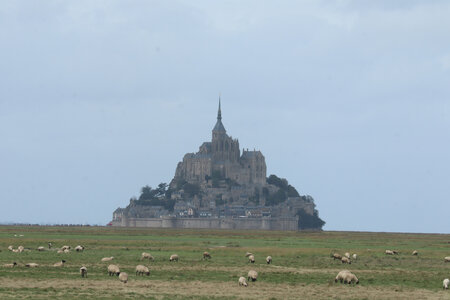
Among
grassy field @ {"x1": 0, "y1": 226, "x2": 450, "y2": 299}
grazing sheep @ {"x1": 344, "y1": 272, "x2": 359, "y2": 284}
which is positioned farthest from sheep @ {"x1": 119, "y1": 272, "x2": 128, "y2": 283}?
grazing sheep @ {"x1": 344, "y1": 272, "x2": 359, "y2": 284}

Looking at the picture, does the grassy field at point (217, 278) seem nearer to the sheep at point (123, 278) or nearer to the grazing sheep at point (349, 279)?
the sheep at point (123, 278)

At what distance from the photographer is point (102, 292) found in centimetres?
3934

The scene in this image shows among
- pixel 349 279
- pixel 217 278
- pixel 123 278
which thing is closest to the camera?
pixel 123 278

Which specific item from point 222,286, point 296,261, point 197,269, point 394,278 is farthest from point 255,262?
point 222,286

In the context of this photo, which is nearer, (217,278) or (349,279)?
(349,279)

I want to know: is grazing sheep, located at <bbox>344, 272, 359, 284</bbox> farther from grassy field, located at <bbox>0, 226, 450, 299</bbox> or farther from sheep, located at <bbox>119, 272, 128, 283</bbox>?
sheep, located at <bbox>119, 272, 128, 283</bbox>

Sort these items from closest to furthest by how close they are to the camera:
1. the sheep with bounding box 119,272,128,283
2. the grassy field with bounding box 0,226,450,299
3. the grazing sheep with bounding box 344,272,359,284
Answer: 1. the grassy field with bounding box 0,226,450,299
2. the sheep with bounding box 119,272,128,283
3. the grazing sheep with bounding box 344,272,359,284

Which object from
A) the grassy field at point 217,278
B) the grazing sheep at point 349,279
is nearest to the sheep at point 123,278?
the grassy field at point 217,278

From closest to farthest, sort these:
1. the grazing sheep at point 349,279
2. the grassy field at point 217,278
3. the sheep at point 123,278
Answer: the grassy field at point 217,278, the sheep at point 123,278, the grazing sheep at point 349,279

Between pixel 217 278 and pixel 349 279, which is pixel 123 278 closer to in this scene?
pixel 217 278

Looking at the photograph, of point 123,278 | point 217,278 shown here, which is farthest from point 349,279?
point 123,278

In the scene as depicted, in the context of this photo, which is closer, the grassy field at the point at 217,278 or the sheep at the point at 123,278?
the grassy field at the point at 217,278

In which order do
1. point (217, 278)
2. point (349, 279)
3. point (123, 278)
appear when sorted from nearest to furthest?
point (123, 278) < point (349, 279) < point (217, 278)

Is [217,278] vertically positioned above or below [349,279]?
below
